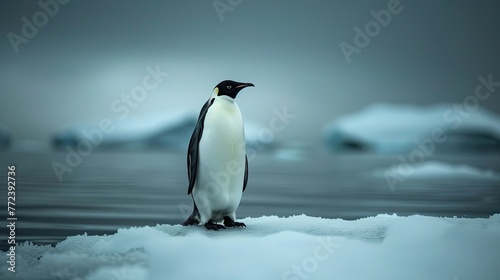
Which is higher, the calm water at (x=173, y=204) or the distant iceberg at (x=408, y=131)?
the distant iceberg at (x=408, y=131)

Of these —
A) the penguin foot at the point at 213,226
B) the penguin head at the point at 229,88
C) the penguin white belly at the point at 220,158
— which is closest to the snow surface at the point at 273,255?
the penguin foot at the point at 213,226

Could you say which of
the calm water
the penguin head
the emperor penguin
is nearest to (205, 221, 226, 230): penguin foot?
the emperor penguin

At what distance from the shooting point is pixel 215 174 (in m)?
3.45

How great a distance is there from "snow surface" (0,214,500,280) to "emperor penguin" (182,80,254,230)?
259mm

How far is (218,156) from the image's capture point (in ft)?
11.3

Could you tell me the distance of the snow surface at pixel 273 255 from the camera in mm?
2809

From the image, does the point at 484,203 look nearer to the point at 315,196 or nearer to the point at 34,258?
the point at 315,196

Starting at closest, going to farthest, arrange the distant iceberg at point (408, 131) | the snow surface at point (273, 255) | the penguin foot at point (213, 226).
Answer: the snow surface at point (273, 255), the penguin foot at point (213, 226), the distant iceberg at point (408, 131)

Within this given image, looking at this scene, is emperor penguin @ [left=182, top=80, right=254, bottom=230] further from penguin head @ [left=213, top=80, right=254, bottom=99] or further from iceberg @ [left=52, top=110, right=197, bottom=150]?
iceberg @ [left=52, top=110, right=197, bottom=150]

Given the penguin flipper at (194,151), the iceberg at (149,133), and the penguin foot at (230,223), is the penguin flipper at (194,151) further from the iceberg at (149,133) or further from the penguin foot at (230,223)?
the iceberg at (149,133)

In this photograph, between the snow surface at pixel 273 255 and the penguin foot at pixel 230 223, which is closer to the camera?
the snow surface at pixel 273 255

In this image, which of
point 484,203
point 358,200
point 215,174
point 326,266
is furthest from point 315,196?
point 326,266

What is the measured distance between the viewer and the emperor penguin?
343 centimetres

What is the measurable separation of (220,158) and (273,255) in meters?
0.72
